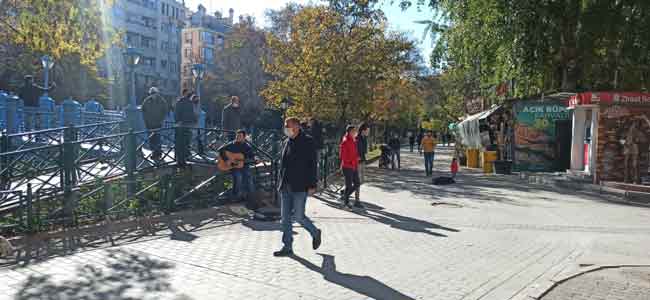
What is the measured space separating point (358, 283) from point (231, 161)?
517 cm

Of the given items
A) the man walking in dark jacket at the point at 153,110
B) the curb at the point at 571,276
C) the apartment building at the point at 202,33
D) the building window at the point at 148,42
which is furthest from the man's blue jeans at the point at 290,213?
the apartment building at the point at 202,33

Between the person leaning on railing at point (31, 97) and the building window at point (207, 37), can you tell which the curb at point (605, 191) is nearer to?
the person leaning on railing at point (31, 97)

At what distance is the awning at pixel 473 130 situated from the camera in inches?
936

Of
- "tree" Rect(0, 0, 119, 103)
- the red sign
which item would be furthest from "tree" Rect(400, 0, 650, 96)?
"tree" Rect(0, 0, 119, 103)

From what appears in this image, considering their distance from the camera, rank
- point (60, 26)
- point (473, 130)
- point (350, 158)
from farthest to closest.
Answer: point (473, 130) → point (60, 26) → point (350, 158)

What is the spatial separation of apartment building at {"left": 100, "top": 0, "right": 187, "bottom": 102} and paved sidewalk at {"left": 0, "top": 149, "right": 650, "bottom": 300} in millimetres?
55427

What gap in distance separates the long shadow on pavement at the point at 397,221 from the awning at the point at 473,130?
46.0 feet

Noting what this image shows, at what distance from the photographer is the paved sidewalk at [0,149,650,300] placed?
530 centimetres

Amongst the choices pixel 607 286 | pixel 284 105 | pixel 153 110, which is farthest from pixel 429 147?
pixel 607 286

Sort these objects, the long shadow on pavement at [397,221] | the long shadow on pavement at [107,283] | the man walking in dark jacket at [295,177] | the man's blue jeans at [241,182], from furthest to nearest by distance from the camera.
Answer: the man's blue jeans at [241,182] < the long shadow on pavement at [397,221] < the man walking in dark jacket at [295,177] < the long shadow on pavement at [107,283]

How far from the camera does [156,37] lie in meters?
68.9

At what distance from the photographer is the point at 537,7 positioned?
17422 mm

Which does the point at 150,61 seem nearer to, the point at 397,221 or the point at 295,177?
the point at 397,221

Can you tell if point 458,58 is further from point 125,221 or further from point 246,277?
point 246,277
